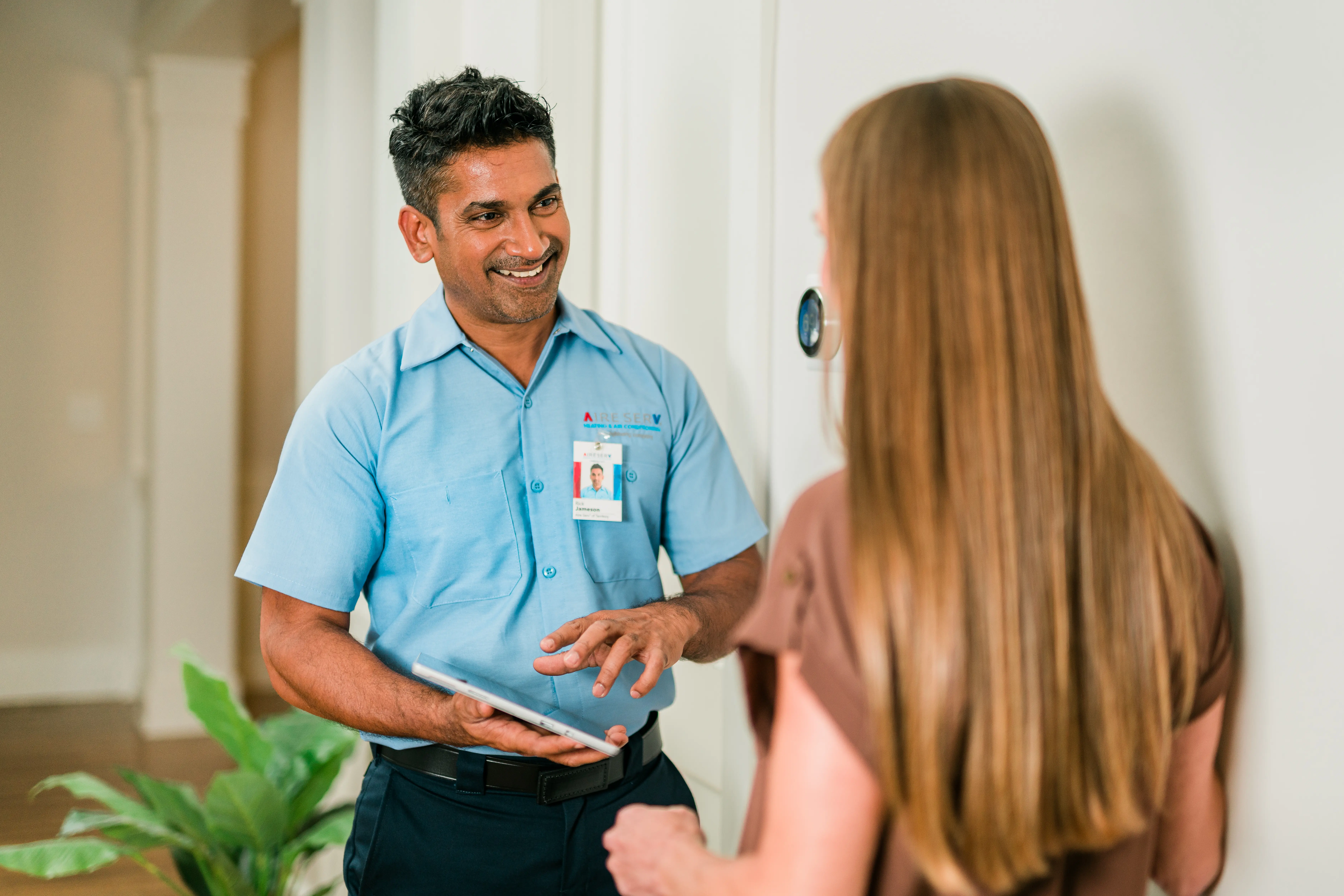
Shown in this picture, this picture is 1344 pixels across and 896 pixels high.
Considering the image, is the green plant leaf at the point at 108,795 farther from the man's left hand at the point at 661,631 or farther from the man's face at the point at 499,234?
the man's face at the point at 499,234

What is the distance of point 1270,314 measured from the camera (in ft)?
2.78

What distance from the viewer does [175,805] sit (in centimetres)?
247

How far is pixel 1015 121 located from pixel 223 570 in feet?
16.4

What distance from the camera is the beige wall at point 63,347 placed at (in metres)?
5.16

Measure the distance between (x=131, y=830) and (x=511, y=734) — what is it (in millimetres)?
1712

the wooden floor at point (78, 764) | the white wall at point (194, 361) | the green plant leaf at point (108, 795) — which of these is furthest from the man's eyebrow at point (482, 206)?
the white wall at point (194, 361)

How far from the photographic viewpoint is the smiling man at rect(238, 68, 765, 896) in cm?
150

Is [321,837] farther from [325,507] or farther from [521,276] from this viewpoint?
[521,276]

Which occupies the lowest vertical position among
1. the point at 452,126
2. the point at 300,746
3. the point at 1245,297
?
the point at 300,746

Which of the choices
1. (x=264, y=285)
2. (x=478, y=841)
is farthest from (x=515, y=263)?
(x=264, y=285)

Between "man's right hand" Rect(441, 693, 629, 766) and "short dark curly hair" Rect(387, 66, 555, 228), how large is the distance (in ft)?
Answer: 2.53

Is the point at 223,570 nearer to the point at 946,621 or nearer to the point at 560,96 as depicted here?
the point at 560,96

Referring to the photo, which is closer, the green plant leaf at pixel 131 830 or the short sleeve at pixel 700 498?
the short sleeve at pixel 700 498

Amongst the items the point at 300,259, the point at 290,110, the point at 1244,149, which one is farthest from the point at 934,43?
the point at 290,110
